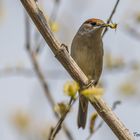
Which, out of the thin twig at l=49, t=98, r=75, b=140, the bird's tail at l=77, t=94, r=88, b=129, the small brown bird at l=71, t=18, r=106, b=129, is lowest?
the thin twig at l=49, t=98, r=75, b=140

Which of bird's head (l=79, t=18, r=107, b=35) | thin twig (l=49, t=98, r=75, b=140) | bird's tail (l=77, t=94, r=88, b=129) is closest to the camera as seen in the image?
thin twig (l=49, t=98, r=75, b=140)

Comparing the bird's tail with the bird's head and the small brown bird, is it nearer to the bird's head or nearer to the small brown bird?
the small brown bird

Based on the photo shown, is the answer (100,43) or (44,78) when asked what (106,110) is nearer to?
(44,78)

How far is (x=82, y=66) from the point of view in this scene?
16.3 ft

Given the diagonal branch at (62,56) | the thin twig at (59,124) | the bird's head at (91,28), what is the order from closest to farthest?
the diagonal branch at (62,56) → the thin twig at (59,124) → the bird's head at (91,28)

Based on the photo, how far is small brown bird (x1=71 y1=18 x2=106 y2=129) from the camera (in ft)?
16.3

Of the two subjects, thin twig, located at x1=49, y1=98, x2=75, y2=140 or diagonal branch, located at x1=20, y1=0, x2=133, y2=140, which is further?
thin twig, located at x1=49, y1=98, x2=75, y2=140

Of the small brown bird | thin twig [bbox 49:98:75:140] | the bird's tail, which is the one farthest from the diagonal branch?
the small brown bird

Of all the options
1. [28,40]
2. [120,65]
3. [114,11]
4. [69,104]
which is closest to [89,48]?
[120,65]

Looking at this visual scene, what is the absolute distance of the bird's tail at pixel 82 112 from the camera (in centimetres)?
421

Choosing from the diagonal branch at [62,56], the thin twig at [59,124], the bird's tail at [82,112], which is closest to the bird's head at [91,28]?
the bird's tail at [82,112]

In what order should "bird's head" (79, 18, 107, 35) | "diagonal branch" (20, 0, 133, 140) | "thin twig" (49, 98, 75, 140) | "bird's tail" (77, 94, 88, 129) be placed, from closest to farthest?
"diagonal branch" (20, 0, 133, 140) → "thin twig" (49, 98, 75, 140) → "bird's tail" (77, 94, 88, 129) → "bird's head" (79, 18, 107, 35)

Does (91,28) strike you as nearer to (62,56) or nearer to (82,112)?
(82,112)

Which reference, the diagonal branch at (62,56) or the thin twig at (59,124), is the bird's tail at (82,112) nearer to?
the thin twig at (59,124)
